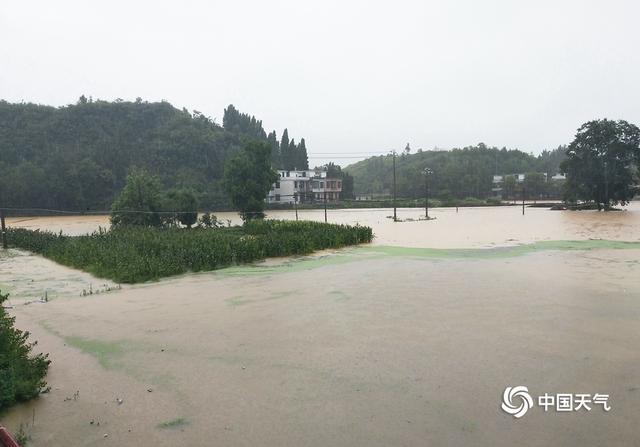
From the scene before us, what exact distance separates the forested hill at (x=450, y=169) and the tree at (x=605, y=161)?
24600mm

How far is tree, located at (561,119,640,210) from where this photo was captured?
40625 millimetres

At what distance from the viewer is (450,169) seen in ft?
234

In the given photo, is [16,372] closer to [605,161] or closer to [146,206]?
[146,206]

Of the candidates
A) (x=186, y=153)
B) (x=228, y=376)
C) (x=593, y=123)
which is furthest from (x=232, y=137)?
(x=228, y=376)

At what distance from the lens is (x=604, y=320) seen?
292 inches

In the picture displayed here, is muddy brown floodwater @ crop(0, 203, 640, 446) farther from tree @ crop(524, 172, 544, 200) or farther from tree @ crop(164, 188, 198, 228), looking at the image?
tree @ crop(524, 172, 544, 200)

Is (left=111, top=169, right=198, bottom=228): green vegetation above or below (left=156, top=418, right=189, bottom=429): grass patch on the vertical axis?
above

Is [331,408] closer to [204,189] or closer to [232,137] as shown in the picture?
[204,189]

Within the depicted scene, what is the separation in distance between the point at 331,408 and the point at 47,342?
4.62 meters

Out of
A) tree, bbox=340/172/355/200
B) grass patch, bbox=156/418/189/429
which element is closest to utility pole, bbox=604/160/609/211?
tree, bbox=340/172/355/200

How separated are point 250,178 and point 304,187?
32225 mm

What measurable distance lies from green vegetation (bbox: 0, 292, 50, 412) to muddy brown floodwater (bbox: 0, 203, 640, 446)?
144 mm

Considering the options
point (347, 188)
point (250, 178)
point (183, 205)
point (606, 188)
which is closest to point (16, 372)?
point (183, 205)

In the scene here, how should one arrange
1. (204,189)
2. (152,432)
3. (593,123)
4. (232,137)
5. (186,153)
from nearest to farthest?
(152,432) → (593,123) → (204,189) → (186,153) → (232,137)
